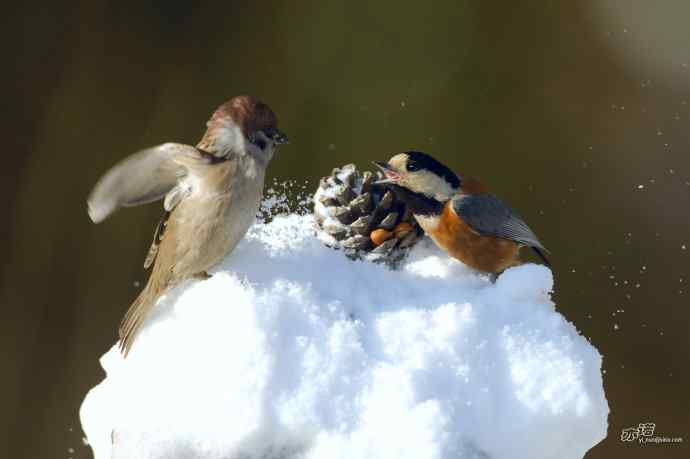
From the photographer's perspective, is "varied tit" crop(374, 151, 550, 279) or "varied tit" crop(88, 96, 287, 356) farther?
"varied tit" crop(374, 151, 550, 279)

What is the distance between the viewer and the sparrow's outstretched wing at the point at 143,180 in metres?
0.60

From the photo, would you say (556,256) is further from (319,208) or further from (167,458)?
(167,458)

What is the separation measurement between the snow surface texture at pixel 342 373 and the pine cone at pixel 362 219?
0.07 metres

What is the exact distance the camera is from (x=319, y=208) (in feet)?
2.32

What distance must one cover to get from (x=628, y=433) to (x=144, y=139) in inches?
33.4

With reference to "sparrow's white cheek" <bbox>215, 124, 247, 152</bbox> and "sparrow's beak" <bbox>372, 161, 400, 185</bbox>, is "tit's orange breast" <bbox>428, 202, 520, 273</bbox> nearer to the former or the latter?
"sparrow's beak" <bbox>372, 161, 400, 185</bbox>

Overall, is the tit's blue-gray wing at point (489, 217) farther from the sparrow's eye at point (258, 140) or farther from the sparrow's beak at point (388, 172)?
the sparrow's eye at point (258, 140)

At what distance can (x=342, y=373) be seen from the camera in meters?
0.52

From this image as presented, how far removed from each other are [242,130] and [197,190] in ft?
0.21

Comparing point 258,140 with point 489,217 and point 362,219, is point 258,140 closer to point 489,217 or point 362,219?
point 362,219

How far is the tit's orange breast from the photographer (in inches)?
28.6

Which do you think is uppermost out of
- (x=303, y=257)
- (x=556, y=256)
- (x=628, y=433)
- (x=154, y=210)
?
(x=303, y=257)

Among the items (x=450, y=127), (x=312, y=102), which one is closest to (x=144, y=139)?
→ (x=312, y=102)

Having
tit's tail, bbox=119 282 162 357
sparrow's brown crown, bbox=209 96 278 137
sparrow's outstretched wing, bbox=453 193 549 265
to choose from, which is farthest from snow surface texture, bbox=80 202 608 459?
sparrow's outstretched wing, bbox=453 193 549 265
